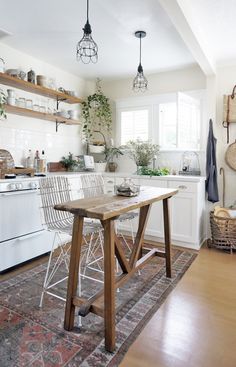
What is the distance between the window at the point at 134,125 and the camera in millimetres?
4211

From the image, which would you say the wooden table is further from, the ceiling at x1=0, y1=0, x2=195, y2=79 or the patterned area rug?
the ceiling at x1=0, y1=0, x2=195, y2=79

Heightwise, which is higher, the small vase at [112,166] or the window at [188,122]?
the window at [188,122]

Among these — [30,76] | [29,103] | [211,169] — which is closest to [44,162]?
[29,103]

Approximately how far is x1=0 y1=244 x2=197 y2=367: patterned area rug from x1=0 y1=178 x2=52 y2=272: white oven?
0.84 feet

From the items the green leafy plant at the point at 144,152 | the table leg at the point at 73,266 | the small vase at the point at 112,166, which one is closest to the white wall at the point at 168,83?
the green leafy plant at the point at 144,152

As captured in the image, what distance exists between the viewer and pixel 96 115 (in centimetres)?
440

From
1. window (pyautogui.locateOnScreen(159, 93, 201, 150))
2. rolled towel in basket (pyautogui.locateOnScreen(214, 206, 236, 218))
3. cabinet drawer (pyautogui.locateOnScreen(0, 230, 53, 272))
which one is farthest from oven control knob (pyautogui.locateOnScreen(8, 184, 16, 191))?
rolled towel in basket (pyautogui.locateOnScreen(214, 206, 236, 218))

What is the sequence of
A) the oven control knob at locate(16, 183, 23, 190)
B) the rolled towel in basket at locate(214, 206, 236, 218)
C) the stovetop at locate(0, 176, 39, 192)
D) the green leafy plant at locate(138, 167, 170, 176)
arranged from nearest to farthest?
the stovetop at locate(0, 176, 39, 192)
the oven control knob at locate(16, 183, 23, 190)
the rolled towel in basket at locate(214, 206, 236, 218)
the green leafy plant at locate(138, 167, 170, 176)

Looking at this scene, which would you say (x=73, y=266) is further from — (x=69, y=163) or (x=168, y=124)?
(x=168, y=124)

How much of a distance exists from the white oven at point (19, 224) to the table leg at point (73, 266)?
113 centimetres

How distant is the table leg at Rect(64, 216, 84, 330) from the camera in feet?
5.53

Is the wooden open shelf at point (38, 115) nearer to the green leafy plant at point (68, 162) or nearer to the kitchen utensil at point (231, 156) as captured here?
the green leafy plant at point (68, 162)

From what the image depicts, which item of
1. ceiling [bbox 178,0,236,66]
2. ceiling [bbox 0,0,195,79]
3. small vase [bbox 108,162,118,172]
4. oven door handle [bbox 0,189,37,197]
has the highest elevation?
ceiling [bbox 0,0,195,79]

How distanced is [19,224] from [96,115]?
2.42m
